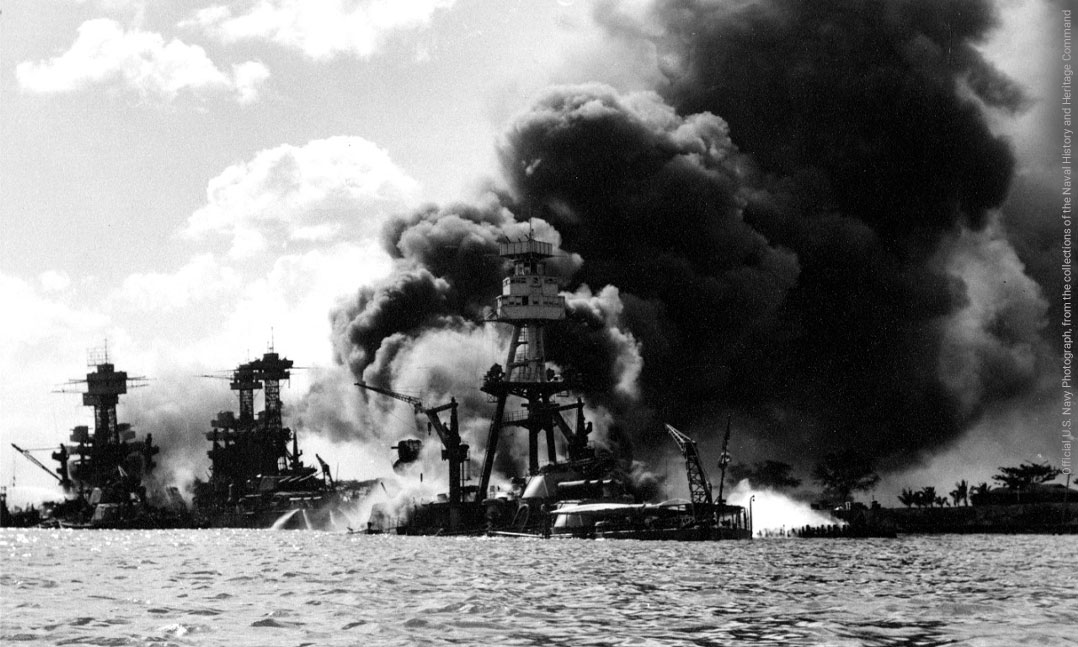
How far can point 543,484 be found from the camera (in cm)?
17162

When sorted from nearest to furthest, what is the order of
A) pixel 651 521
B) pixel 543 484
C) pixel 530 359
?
pixel 651 521 < pixel 543 484 < pixel 530 359

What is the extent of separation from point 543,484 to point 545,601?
373 feet

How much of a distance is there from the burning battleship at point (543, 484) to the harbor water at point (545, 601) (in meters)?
53.2

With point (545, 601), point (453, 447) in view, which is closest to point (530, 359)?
point (453, 447)

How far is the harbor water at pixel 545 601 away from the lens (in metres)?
44.3

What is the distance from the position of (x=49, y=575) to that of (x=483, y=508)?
107 meters

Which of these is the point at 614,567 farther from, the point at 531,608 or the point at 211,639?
the point at 211,639

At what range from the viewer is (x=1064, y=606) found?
54.6m

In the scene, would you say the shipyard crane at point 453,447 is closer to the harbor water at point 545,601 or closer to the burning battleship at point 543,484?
the burning battleship at point 543,484

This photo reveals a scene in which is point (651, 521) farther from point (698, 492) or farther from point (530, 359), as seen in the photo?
point (530, 359)

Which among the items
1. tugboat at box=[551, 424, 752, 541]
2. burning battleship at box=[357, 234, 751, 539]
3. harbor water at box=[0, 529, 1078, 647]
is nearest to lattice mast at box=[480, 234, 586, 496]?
burning battleship at box=[357, 234, 751, 539]

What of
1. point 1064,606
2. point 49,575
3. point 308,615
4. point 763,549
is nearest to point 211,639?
point 308,615

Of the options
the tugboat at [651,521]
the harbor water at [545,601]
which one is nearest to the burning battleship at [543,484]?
the tugboat at [651,521]

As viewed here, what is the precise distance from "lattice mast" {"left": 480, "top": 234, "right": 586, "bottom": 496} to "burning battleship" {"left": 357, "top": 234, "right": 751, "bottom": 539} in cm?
14
